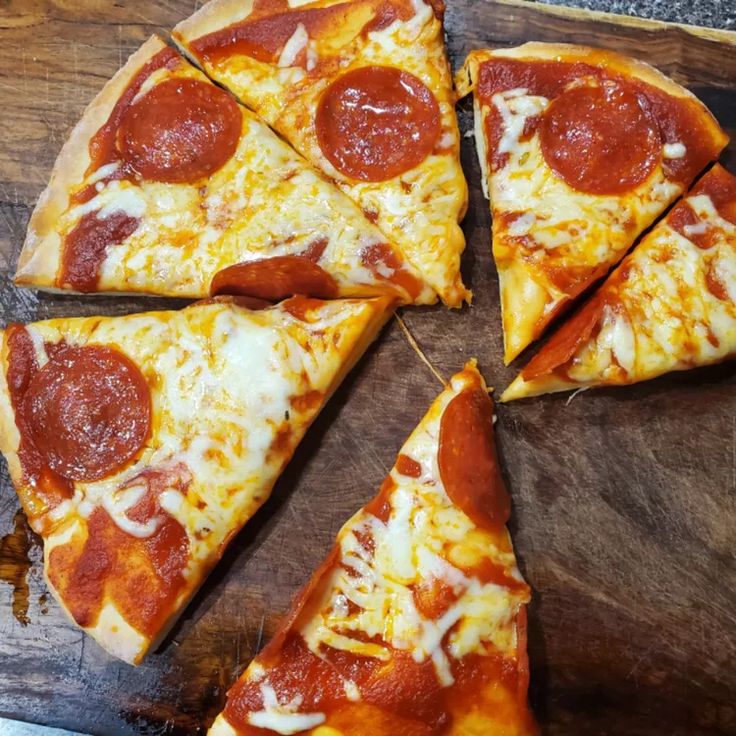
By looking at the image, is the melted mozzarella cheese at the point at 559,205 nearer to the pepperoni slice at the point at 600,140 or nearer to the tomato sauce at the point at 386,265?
the pepperoni slice at the point at 600,140

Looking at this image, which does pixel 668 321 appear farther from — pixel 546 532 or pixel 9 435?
pixel 9 435

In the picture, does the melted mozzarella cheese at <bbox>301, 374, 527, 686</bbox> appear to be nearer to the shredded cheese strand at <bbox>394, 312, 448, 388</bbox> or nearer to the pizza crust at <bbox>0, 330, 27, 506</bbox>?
the shredded cheese strand at <bbox>394, 312, 448, 388</bbox>

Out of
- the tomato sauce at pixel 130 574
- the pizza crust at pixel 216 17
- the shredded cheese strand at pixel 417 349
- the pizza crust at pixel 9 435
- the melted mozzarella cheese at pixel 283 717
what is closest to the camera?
the melted mozzarella cheese at pixel 283 717

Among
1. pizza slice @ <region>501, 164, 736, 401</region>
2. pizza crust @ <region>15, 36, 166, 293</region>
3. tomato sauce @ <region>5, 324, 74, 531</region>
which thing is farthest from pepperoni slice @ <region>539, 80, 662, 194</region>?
tomato sauce @ <region>5, 324, 74, 531</region>

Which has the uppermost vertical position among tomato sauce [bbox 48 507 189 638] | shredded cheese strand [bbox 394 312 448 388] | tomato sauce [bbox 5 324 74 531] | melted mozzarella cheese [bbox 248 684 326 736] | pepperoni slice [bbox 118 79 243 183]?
pepperoni slice [bbox 118 79 243 183]

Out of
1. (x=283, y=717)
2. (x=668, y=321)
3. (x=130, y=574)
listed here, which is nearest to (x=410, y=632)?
(x=283, y=717)

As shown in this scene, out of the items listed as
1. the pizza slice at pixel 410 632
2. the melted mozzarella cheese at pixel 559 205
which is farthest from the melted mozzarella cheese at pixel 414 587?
the melted mozzarella cheese at pixel 559 205

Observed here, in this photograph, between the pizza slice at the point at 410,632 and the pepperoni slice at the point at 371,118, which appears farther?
the pepperoni slice at the point at 371,118
